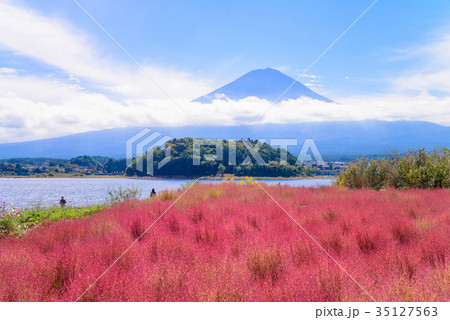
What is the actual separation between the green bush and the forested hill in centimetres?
352

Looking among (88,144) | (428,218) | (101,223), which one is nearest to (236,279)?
(101,223)

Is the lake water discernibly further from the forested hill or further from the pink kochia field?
the pink kochia field

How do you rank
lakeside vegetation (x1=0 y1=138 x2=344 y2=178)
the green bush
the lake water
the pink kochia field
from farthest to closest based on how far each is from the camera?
1. lakeside vegetation (x1=0 y1=138 x2=344 y2=178)
2. the lake water
3. the green bush
4. the pink kochia field

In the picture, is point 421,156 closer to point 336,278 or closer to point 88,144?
point 336,278

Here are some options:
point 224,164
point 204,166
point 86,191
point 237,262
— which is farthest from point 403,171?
point 86,191

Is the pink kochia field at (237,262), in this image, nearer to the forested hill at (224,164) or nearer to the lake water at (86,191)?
the lake water at (86,191)

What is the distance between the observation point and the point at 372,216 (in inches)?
A: 220

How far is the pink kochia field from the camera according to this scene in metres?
2.59

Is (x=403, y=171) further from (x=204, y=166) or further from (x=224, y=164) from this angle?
(x=204, y=166)

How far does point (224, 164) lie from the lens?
14484mm

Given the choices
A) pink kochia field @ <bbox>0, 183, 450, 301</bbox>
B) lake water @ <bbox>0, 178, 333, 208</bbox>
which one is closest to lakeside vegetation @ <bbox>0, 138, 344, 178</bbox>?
lake water @ <bbox>0, 178, 333, 208</bbox>
